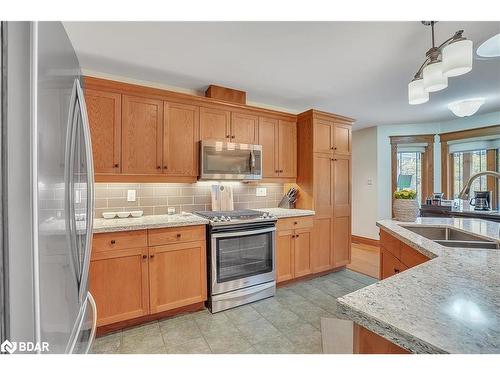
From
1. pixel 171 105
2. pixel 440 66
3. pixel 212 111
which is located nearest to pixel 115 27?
pixel 171 105

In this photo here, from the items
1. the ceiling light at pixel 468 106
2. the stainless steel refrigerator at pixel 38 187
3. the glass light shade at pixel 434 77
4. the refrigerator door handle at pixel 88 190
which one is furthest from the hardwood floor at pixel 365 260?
the stainless steel refrigerator at pixel 38 187

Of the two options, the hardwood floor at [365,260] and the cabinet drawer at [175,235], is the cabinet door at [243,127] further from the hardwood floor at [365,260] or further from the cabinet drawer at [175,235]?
the hardwood floor at [365,260]

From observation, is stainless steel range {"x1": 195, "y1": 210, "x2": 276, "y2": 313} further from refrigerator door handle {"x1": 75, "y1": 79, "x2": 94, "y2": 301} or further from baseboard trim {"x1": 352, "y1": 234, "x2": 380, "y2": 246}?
baseboard trim {"x1": 352, "y1": 234, "x2": 380, "y2": 246}

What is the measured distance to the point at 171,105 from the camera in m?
2.52

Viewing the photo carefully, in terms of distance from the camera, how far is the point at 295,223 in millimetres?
2961

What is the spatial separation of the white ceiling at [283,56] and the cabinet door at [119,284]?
172cm

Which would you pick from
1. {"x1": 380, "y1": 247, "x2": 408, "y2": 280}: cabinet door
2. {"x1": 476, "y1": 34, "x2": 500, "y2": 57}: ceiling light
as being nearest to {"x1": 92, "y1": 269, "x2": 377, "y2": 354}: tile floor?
{"x1": 380, "y1": 247, "x2": 408, "y2": 280}: cabinet door

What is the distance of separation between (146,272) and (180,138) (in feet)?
4.47

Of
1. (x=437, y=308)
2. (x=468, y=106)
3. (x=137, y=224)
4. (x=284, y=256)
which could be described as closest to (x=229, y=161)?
(x=137, y=224)

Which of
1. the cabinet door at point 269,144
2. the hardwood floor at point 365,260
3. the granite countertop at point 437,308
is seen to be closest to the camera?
the granite countertop at point 437,308

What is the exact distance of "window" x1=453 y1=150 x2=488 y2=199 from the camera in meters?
4.16

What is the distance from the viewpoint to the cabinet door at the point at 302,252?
297 centimetres

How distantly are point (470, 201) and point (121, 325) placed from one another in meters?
5.13

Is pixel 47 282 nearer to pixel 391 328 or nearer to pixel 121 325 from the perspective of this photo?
pixel 391 328
